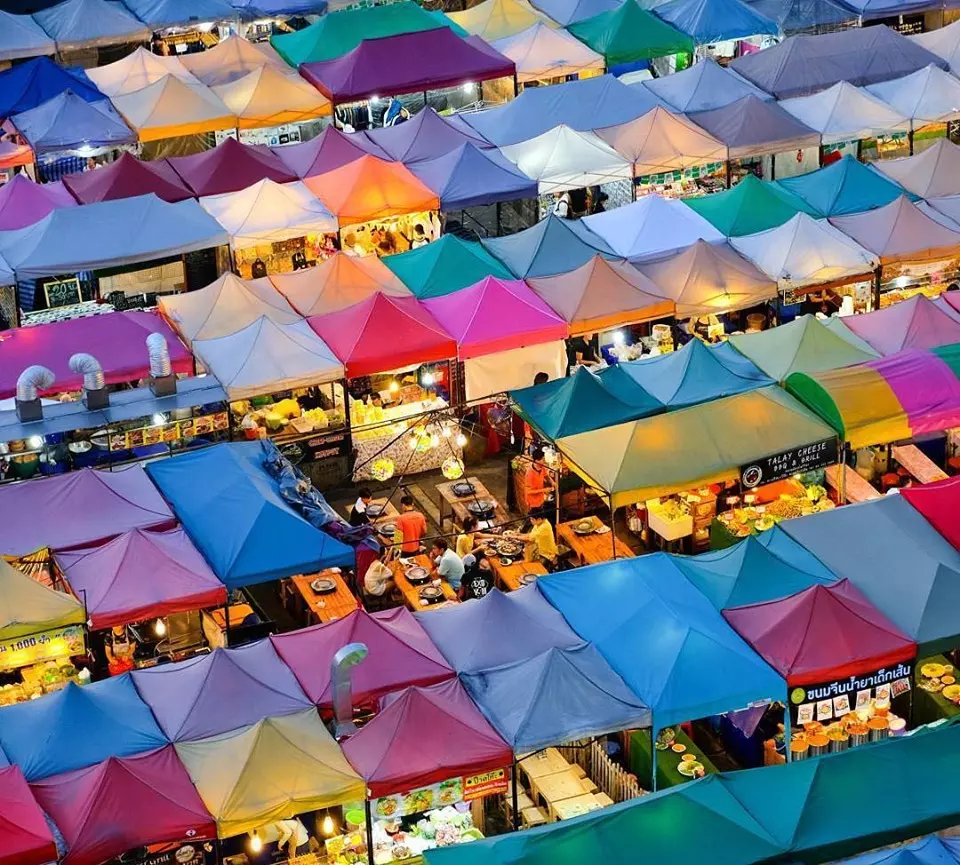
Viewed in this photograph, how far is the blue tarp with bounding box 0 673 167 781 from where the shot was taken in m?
17.1

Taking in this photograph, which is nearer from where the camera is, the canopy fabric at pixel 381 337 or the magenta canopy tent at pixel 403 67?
the canopy fabric at pixel 381 337

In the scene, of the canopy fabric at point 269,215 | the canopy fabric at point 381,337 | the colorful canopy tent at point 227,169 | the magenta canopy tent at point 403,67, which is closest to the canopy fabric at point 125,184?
the colorful canopy tent at point 227,169

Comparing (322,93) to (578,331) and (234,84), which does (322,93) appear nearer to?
(234,84)

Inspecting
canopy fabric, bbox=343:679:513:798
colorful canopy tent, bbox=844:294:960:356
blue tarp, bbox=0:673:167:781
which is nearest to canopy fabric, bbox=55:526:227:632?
blue tarp, bbox=0:673:167:781

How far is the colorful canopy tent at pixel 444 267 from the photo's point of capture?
25469 millimetres

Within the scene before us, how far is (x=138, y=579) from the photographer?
19.9 metres

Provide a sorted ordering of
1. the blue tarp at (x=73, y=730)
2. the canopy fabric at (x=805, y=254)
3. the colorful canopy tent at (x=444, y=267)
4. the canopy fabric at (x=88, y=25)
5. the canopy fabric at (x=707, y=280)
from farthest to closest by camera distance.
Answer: the canopy fabric at (x=88, y=25)
the canopy fabric at (x=805, y=254)
the colorful canopy tent at (x=444, y=267)
the canopy fabric at (x=707, y=280)
the blue tarp at (x=73, y=730)

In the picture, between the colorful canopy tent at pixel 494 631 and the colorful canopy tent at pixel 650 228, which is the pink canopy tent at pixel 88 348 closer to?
the colorful canopy tent at pixel 650 228

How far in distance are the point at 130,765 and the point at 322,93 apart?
56.2 ft

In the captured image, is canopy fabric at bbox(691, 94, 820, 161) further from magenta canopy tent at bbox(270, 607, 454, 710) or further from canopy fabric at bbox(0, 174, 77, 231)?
magenta canopy tent at bbox(270, 607, 454, 710)

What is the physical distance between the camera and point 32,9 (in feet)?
Answer: 120

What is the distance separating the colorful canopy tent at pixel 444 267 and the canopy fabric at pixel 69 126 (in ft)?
21.2

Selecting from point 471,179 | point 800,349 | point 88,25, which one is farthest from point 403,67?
point 800,349

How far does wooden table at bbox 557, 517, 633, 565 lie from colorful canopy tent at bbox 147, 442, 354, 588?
2.92 metres
